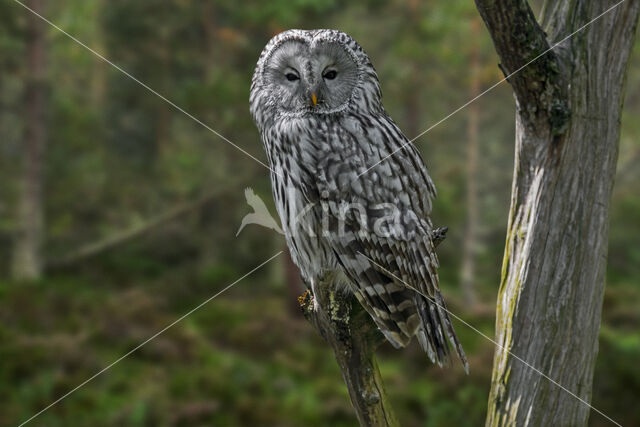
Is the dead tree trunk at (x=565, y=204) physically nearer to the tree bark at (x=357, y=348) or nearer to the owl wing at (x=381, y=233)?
the owl wing at (x=381, y=233)

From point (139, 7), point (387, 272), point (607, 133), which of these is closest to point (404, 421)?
point (387, 272)

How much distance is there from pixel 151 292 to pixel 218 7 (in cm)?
387

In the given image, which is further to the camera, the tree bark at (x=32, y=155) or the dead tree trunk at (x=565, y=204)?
the tree bark at (x=32, y=155)

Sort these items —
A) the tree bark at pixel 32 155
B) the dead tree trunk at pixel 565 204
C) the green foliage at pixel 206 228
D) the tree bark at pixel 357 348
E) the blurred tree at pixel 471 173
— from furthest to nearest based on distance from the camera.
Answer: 1. the blurred tree at pixel 471 173
2. the tree bark at pixel 32 155
3. the green foliage at pixel 206 228
4. the tree bark at pixel 357 348
5. the dead tree trunk at pixel 565 204

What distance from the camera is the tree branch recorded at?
152cm

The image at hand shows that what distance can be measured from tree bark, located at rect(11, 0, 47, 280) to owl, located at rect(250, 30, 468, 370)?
567 centimetres

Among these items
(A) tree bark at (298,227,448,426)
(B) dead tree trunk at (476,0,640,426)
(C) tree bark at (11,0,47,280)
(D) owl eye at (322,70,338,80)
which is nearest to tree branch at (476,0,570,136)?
(B) dead tree trunk at (476,0,640,426)

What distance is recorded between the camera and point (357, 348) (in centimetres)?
186

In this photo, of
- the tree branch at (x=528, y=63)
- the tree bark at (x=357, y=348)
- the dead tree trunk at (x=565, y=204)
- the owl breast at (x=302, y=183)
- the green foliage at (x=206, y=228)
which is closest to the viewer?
the tree branch at (x=528, y=63)

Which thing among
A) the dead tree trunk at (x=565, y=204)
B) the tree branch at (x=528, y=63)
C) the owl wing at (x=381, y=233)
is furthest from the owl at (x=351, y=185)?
the tree branch at (x=528, y=63)

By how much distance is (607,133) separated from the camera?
1.72 m

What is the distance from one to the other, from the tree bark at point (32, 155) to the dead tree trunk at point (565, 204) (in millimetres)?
6364

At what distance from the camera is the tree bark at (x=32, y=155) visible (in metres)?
6.75

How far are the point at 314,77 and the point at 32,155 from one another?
5.93m
